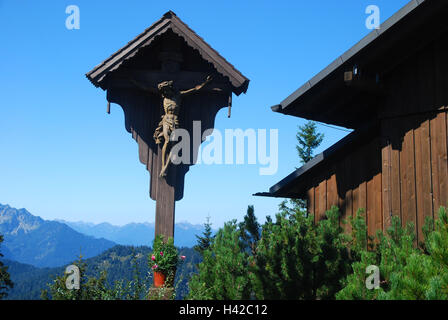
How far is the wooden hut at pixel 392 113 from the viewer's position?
6395 millimetres

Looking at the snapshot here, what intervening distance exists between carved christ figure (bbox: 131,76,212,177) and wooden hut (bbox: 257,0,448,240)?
1.60m

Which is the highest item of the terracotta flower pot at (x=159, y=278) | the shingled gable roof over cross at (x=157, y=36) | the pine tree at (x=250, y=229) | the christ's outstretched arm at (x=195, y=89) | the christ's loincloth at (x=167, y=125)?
the shingled gable roof over cross at (x=157, y=36)

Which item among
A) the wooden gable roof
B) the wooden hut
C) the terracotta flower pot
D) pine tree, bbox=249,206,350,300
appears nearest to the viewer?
pine tree, bbox=249,206,350,300

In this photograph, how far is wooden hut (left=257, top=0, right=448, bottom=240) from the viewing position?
6.39 m

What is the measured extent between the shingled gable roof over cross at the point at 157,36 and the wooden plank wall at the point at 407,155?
90.4 inches

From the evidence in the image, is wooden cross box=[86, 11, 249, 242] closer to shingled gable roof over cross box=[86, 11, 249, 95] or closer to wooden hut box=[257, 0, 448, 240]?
shingled gable roof over cross box=[86, 11, 249, 95]

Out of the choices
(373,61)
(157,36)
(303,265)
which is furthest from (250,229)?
(157,36)

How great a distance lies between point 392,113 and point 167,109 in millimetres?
3536

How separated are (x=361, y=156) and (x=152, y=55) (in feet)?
13.0

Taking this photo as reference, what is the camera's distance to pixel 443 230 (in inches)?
155

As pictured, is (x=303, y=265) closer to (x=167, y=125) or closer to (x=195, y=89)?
(x=167, y=125)

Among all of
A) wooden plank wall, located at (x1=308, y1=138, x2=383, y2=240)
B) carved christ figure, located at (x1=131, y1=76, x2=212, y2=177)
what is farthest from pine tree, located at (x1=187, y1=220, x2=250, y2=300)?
wooden plank wall, located at (x1=308, y1=138, x2=383, y2=240)

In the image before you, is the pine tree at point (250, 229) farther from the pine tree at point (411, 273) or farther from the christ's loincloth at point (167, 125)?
the pine tree at point (411, 273)

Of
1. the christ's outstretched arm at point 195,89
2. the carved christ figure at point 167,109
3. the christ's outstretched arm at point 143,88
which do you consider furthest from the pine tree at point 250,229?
the christ's outstretched arm at point 143,88
